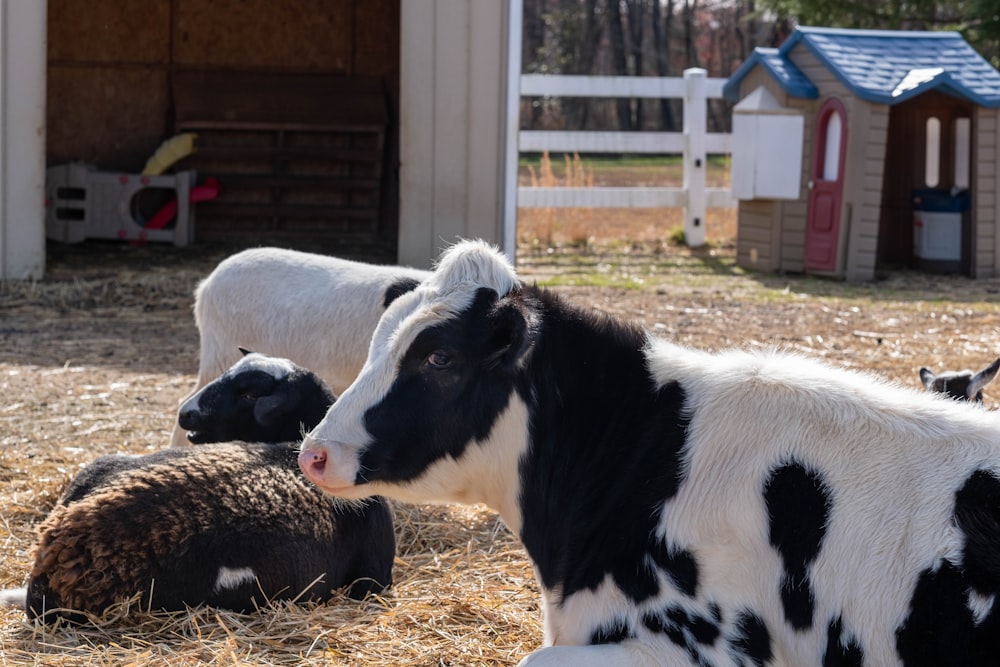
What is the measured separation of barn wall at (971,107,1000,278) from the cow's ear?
1223cm

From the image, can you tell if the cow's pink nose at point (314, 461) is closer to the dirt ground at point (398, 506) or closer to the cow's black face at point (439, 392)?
the cow's black face at point (439, 392)

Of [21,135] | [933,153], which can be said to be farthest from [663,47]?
[21,135]

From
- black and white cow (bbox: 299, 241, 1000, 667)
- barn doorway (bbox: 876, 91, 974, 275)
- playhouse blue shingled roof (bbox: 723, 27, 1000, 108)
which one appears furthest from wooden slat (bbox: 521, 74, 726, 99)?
black and white cow (bbox: 299, 241, 1000, 667)

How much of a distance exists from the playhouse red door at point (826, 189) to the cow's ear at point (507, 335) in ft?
37.3

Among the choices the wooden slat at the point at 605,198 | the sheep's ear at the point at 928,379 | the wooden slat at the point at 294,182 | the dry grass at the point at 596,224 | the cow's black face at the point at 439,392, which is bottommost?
the sheep's ear at the point at 928,379

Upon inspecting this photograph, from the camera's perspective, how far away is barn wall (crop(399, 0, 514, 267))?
12875mm

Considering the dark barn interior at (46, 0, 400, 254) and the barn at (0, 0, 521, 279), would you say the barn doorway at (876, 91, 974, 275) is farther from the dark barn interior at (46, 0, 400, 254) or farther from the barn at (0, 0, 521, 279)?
the dark barn interior at (46, 0, 400, 254)

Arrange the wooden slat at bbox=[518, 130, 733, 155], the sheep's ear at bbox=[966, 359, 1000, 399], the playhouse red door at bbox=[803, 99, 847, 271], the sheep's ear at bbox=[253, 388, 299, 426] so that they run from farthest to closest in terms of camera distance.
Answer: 1. the wooden slat at bbox=[518, 130, 733, 155]
2. the playhouse red door at bbox=[803, 99, 847, 271]
3. the sheep's ear at bbox=[966, 359, 1000, 399]
4. the sheep's ear at bbox=[253, 388, 299, 426]

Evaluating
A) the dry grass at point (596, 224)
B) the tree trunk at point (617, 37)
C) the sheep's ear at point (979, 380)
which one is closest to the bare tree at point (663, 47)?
the tree trunk at point (617, 37)

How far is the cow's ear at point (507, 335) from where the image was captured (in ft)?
11.3

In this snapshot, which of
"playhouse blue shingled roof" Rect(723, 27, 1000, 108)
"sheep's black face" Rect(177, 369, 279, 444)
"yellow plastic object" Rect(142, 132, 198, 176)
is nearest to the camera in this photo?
"sheep's black face" Rect(177, 369, 279, 444)

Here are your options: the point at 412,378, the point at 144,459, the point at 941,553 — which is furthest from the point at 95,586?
the point at 941,553

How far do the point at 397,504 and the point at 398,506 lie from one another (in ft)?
0.22

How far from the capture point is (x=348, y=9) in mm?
17688
